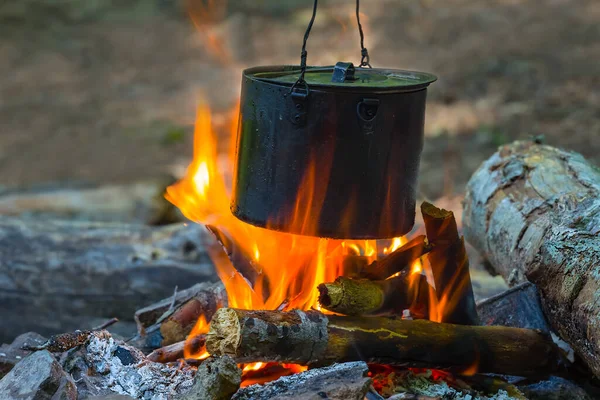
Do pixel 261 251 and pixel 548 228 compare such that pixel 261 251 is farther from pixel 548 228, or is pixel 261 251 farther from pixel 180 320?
pixel 548 228

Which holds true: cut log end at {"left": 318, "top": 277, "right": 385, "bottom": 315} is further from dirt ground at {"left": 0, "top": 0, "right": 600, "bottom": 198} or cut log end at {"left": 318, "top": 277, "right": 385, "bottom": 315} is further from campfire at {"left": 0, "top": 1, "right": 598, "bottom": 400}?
dirt ground at {"left": 0, "top": 0, "right": 600, "bottom": 198}

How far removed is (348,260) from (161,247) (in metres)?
1.77

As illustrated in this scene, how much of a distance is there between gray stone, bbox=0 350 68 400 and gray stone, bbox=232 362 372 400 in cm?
58

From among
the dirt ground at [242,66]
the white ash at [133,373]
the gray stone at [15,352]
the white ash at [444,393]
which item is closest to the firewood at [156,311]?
the gray stone at [15,352]

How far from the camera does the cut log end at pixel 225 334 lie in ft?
8.66

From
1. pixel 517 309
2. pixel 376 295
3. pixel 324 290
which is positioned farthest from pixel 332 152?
pixel 517 309

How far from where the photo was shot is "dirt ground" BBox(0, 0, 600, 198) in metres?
8.29

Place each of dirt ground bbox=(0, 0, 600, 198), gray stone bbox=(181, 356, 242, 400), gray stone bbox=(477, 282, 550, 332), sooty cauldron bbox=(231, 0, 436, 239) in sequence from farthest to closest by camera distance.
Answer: dirt ground bbox=(0, 0, 600, 198) < gray stone bbox=(477, 282, 550, 332) < sooty cauldron bbox=(231, 0, 436, 239) < gray stone bbox=(181, 356, 242, 400)

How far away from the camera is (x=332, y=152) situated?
9.15 ft

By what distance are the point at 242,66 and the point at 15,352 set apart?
25.7ft

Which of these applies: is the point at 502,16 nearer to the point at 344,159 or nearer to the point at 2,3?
the point at 2,3

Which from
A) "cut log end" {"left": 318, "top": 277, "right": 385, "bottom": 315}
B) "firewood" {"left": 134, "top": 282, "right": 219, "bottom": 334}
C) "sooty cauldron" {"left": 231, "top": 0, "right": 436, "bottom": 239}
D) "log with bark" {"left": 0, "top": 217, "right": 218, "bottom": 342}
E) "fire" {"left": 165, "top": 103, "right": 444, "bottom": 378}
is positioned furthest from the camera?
"log with bark" {"left": 0, "top": 217, "right": 218, "bottom": 342}

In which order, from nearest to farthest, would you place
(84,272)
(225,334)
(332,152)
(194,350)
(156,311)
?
1. (225,334)
2. (332,152)
3. (194,350)
4. (156,311)
5. (84,272)

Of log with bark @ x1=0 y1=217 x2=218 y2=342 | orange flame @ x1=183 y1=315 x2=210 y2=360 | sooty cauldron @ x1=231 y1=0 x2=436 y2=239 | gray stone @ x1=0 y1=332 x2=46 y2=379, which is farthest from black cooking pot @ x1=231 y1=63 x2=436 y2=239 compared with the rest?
log with bark @ x1=0 y1=217 x2=218 y2=342
